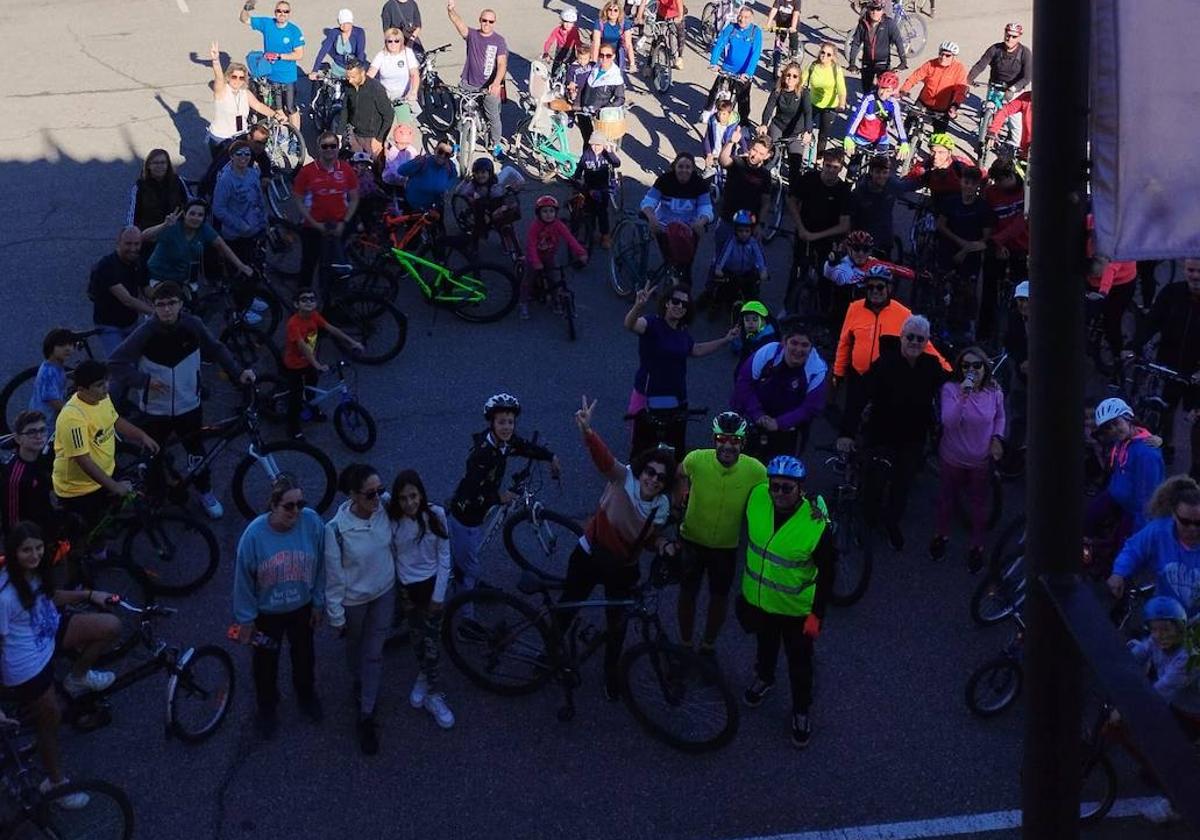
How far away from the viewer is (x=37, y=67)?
21047 millimetres

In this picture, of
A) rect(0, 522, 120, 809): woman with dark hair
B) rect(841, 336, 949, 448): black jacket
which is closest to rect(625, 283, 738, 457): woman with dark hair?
rect(841, 336, 949, 448): black jacket

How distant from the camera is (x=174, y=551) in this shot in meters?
8.64

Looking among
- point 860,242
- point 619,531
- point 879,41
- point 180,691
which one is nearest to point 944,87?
point 879,41

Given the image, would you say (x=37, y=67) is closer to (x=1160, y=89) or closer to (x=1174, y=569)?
(x=1174, y=569)

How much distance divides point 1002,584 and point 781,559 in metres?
2.15

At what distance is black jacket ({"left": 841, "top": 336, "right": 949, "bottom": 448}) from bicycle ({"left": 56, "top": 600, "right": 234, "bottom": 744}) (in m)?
4.55

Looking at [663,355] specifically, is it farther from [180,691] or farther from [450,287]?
[180,691]

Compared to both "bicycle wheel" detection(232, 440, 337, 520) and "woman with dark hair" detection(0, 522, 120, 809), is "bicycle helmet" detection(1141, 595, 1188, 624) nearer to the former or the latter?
"woman with dark hair" detection(0, 522, 120, 809)

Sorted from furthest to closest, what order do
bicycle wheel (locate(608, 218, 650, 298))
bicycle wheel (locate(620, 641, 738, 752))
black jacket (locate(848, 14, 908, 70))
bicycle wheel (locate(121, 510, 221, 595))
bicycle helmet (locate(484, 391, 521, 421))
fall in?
black jacket (locate(848, 14, 908, 70)) → bicycle wheel (locate(608, 218, 650, 298)) → bicycle wheel (locate(121, 510, 221, 595)) → bicycle helmet (locate(484, 391, 521, 421)) → bicycle wheel (locate(620, 641, 738, 752))

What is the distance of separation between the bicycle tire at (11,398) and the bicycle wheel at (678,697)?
589 cm

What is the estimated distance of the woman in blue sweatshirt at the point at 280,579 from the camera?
6711mm

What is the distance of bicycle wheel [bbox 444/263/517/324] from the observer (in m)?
12.5

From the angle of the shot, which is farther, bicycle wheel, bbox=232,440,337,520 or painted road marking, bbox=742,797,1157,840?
bicycle wheel, bbox=232,440,337,520

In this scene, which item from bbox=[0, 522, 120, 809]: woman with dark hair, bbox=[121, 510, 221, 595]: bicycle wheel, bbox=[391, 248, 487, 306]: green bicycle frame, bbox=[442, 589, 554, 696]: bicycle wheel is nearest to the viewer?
bbox=[0, 522, 120, 809]: woman with dark hair
